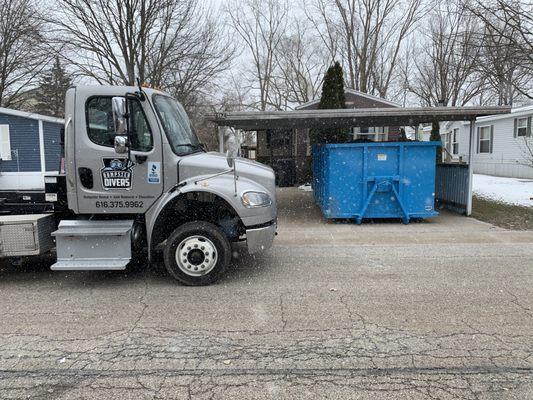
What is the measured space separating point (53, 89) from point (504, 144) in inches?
953

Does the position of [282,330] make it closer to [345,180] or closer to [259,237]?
[259,237]

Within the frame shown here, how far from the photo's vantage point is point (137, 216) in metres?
5.81

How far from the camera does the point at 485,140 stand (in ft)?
84.2

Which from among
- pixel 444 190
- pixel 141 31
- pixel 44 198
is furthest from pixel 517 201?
pixel 141 31

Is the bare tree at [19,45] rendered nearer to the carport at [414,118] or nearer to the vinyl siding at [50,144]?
the vinyl siding at [50,144]

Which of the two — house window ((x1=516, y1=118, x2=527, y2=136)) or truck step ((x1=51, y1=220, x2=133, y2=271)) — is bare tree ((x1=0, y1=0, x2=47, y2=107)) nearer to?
truck step ((x1=51, y1=220, x2=133, y2=271))

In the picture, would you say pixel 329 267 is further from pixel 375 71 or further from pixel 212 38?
pixel 375 71

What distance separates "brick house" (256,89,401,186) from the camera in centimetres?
2166

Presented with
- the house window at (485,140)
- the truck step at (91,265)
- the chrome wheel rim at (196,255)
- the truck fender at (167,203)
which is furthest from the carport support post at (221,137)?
the house window at (485,140)

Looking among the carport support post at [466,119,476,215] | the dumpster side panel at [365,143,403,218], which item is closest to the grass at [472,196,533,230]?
the carport support post at [466,119,476,215]

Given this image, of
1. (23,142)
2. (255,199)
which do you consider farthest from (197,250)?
(23,142)

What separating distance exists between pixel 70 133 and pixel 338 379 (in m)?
4.39

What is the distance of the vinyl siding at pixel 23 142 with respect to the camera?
755 inches

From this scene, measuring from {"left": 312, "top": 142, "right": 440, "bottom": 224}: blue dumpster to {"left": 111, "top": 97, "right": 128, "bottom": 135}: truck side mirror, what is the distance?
19.8ft
